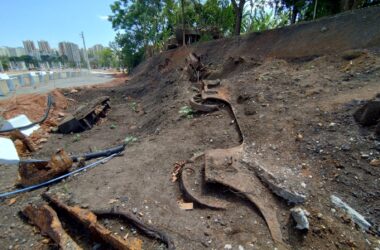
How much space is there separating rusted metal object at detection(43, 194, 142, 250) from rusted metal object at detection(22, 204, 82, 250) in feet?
0.48

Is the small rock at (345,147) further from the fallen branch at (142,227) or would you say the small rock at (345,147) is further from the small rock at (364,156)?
the fallen branch at (142,227)

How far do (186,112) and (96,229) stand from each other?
3.23 m

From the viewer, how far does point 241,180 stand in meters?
2.48

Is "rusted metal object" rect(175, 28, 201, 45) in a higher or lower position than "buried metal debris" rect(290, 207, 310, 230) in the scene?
higher

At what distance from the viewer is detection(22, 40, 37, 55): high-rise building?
81.1 meters

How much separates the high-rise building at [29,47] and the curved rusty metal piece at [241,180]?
335 feet

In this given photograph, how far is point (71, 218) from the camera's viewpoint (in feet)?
8.40

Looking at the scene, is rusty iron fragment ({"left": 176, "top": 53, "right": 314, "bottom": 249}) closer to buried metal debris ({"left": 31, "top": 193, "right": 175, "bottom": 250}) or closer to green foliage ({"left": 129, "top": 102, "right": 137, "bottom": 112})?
buried metal debris ({"left": 31, "top": 193, "right": 175, "bottom": 250})

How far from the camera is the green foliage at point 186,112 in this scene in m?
4.85

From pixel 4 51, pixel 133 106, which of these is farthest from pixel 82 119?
pixel 4 51

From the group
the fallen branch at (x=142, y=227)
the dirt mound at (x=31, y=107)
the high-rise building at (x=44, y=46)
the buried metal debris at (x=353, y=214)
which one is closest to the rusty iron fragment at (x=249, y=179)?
the buried metal debris at (x=353, y=214)

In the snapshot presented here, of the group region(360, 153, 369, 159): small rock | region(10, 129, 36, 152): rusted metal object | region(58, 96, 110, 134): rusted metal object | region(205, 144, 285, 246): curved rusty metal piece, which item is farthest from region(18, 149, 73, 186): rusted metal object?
region(360, 153, 369, 159): small rock

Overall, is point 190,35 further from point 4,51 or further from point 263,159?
point 4,51

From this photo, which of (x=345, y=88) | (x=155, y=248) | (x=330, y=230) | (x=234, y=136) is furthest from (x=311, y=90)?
(x=155, y=248)
